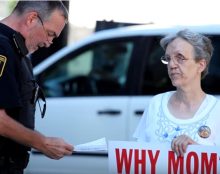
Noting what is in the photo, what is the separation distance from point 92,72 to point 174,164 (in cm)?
310

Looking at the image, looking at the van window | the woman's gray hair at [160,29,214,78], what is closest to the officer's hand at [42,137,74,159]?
the woman's gray hair at [160,29,214,78]

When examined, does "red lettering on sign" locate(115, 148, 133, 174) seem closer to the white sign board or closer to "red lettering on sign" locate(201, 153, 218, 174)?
the white sign board

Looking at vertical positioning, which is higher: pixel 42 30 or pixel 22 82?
pixel 42 30

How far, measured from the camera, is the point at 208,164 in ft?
10.6

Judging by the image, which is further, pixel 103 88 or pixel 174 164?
pixel 103 88

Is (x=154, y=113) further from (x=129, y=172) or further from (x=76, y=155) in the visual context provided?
(x=76, y=155)

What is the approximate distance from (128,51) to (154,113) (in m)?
2.62

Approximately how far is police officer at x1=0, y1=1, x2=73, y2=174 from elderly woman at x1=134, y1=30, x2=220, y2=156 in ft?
1.44

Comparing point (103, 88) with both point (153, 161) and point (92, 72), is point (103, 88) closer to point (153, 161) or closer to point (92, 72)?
point (92, 72)

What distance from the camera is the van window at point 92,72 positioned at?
19.8ft

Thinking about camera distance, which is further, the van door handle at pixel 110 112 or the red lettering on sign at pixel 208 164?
the van door handle at pixel 110 112

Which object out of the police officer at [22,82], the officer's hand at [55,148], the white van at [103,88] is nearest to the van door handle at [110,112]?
the white van at [103,88]

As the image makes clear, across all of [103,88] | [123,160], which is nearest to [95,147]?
[123,160]

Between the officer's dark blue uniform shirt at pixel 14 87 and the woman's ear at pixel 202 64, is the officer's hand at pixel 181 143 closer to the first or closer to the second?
the woman's ear at pixel 202 64
